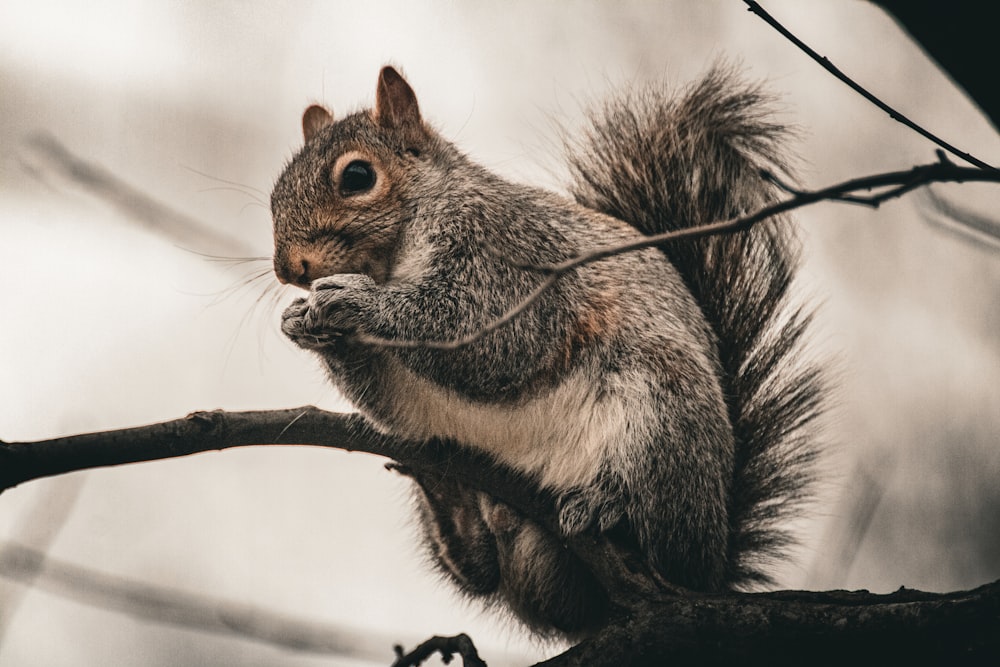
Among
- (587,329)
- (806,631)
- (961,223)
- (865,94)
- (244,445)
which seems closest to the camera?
(865,94)

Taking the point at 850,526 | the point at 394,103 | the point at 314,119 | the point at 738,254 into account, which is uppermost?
the point at 314,119

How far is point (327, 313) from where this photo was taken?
4.61ft

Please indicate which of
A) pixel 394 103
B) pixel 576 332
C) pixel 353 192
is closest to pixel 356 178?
pixel 353 192

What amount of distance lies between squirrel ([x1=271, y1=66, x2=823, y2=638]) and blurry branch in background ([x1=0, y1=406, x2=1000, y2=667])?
0.16 meters

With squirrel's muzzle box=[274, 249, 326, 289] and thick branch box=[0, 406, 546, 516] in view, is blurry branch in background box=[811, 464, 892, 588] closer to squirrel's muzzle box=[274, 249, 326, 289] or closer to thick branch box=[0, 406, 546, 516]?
thick branch box=[0, 406, 546, 516]

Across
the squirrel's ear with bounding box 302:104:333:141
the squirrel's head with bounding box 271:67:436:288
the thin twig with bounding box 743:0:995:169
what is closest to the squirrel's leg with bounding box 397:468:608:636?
the squirrel's head with bounding box 271:67:436:288

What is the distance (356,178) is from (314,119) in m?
0.35

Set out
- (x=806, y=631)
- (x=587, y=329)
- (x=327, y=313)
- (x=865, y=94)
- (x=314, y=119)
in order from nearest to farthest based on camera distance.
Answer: (x=865, y=94), (x=806, y=631), (x=327, y=313), (x=587, y=329), (x=314, y=119)

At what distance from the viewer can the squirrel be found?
1463mm

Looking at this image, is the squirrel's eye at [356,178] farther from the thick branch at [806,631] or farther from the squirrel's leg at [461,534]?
the thick branch at [806,631]

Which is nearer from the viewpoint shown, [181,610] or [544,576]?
[181,610]

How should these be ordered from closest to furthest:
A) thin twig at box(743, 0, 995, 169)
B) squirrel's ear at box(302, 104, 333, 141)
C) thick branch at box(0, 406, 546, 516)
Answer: thin twig at box(743, 0, 995, 169) < thick branch at box(0, 406, 546, 516) < squirrel's ear at box(302, 104, 333, 141)

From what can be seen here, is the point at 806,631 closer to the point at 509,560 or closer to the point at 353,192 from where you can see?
the point at 509,560

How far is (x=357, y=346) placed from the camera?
1.53m
